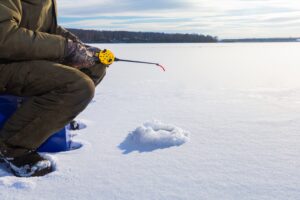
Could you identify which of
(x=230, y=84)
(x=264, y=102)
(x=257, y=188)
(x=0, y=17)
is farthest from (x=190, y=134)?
(x=230, y=84)

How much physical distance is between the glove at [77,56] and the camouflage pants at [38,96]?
0.10 meters

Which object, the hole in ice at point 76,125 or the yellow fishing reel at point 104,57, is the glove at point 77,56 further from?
the hole in ice at point 76,125

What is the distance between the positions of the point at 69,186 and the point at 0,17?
0.87 metres

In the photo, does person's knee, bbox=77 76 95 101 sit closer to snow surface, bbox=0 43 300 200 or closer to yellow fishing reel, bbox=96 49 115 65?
yellow fishing reel, bbox=96 49 115 65

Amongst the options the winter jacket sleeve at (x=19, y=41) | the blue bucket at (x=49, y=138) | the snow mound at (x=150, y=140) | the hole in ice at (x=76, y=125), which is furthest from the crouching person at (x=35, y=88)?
the hole in ice at (x=76, y=125)

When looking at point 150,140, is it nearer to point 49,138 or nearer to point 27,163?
point 49,138

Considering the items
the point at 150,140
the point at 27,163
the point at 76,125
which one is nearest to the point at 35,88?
the point at 27,163

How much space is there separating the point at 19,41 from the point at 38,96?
0.32 m

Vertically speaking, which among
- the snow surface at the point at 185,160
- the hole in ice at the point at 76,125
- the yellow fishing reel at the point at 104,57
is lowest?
the hole in ice at the point at 76,125

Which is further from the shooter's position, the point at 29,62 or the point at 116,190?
the point at 29,62

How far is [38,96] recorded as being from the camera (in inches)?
86.3

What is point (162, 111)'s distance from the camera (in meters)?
3.81

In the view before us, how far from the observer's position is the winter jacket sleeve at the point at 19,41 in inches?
78.0

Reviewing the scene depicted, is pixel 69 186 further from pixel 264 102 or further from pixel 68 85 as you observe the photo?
pixel 264 102
